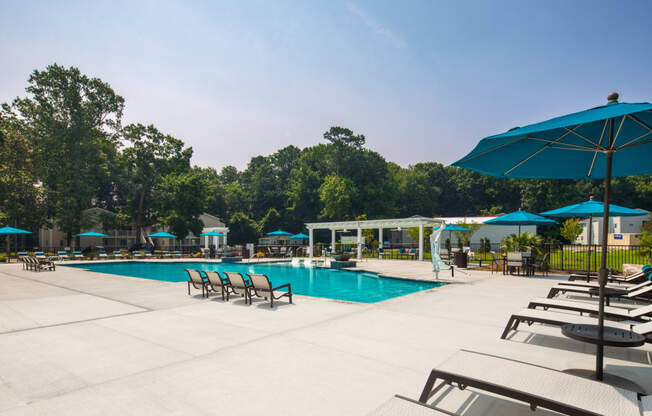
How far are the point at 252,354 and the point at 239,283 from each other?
3.71 meters

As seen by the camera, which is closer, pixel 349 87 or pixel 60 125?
pixel 349 87

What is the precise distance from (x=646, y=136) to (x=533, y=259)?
12.8 m

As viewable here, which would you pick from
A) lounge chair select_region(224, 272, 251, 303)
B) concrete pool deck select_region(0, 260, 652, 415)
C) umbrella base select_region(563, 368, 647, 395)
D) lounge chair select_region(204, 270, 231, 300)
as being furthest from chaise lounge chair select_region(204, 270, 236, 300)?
umbrella base select_region(563, 368, 647, 395)

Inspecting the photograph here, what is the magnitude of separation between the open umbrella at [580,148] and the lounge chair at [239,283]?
551 cm

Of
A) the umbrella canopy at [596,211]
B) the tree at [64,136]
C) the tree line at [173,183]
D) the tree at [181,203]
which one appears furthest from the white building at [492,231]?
the tree at [64,136]

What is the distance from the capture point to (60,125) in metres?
29.9

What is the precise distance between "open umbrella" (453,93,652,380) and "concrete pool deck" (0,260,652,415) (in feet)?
5.59

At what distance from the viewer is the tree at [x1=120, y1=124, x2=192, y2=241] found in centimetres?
3503

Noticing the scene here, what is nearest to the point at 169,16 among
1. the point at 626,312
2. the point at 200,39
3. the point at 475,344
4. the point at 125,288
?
the point at 200,39

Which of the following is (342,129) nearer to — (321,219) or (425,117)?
(321,219)

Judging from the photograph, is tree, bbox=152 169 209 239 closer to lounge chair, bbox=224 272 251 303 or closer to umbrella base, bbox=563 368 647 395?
lounge chair, bbox=224 272 251 303

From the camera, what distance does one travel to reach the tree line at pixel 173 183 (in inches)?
1164

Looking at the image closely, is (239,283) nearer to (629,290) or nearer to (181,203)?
(629,290)

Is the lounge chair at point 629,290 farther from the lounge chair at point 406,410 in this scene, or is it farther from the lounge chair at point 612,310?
the lounge chair at point 406,410
